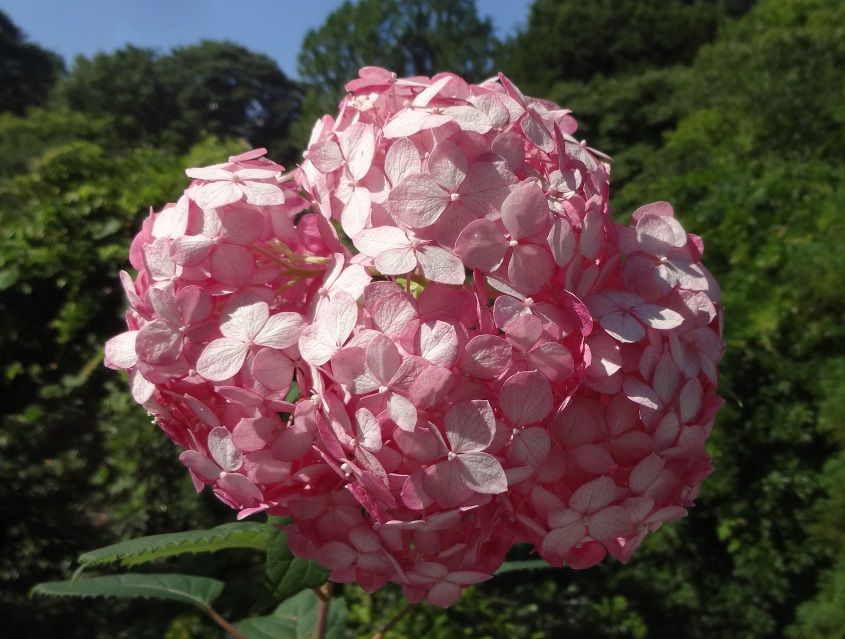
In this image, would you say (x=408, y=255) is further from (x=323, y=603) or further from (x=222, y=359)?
(x=323, y=603)

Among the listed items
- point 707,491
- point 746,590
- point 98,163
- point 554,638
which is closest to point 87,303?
point 98,163

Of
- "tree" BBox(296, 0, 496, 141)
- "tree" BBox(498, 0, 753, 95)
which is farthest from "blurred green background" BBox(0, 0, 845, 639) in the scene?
"tree" BBox(296, 0, 496, 141)

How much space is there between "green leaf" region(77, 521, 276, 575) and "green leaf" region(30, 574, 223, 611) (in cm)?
16

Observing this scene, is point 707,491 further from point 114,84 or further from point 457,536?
point 114,84

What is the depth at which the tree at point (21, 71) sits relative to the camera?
29.5 metres

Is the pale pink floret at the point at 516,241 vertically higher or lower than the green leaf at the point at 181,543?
higher

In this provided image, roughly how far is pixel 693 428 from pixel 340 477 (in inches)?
12.3

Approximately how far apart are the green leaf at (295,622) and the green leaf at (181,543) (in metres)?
0.33

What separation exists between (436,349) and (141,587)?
78cm

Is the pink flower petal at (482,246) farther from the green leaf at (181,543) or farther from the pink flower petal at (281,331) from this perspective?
the green leaf at (181,543)

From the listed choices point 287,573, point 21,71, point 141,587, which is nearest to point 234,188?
point 287,573

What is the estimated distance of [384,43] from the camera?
21.5 m

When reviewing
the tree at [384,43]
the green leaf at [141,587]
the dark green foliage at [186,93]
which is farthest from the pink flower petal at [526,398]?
the dark green foliage at [186,93]

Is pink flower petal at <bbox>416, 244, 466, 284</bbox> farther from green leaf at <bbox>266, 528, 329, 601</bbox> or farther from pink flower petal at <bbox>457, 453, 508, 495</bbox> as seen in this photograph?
green leaf at <bbox>266, 528, 329, 601</bbox>
